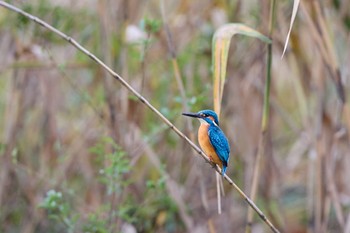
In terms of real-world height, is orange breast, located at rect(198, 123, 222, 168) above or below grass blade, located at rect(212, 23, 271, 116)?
below

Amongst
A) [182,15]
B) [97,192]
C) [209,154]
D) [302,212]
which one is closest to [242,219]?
[302,212]

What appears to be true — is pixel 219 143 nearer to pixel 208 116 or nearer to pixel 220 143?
pixel 220 143

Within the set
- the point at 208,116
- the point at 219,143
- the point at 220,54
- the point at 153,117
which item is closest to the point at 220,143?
the point at 219,143

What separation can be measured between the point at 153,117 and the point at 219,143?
1.70m

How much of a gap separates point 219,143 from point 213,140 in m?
0.03

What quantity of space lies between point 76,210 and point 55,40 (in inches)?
38.2

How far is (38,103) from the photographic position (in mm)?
3812

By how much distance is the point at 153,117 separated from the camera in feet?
11.9

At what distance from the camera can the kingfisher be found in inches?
77.0

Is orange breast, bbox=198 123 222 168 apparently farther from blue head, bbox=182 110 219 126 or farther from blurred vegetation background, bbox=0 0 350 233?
blurred vegetation background, bbox=0 0 350 233

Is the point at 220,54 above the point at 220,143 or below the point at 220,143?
above

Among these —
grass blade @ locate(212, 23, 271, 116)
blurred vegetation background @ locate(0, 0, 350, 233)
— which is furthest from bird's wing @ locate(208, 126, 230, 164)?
blurred vegetation background @ locate(0, 0, 350, 233)

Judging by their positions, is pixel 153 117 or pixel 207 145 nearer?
pixel 207 145

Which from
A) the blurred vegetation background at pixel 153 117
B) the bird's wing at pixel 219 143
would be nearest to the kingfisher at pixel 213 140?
the bird's wing at pixel 219 143
